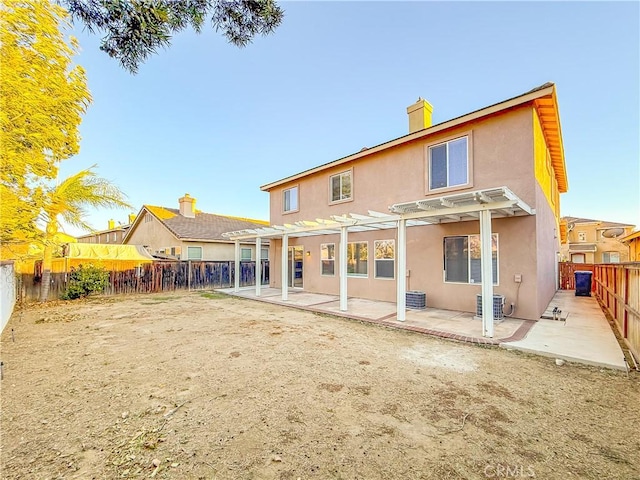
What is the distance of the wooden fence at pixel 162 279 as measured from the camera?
11.6 meters

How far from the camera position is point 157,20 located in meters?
3.08

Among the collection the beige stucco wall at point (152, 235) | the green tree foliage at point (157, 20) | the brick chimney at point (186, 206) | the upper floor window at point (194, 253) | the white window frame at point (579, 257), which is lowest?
the white window frame at point (579, 257)

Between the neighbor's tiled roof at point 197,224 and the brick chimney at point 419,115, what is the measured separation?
13.9 m

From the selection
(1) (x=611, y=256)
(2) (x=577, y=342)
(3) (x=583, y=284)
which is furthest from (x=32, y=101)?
(1) (x=611, y=256)

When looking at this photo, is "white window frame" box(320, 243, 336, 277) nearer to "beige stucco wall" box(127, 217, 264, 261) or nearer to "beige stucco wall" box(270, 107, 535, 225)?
"beige stucco wall" box(270, 107, 535, 225)

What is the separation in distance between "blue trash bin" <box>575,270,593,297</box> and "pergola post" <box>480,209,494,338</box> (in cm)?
1098

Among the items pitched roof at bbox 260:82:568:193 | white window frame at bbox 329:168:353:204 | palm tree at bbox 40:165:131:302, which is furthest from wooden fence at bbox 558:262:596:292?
palm tree at bbox 40:165:131:302

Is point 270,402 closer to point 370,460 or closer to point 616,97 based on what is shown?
point 370,460

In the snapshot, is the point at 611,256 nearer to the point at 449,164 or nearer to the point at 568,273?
the point at 568,273

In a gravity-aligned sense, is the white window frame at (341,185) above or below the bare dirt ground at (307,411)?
above

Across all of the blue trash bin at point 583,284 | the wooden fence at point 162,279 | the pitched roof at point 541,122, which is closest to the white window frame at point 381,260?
the pitched roof at point 541,122

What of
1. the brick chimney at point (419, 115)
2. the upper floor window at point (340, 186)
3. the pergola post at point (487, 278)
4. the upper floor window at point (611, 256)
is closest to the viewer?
the pergola post at point (487, 278)

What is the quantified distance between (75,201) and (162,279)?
17.2 ft

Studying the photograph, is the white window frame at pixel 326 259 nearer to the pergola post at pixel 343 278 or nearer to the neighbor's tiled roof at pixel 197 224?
the pergola post at pixel 343 278
